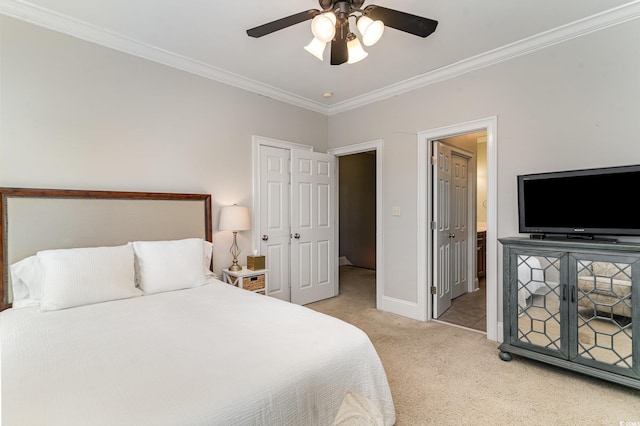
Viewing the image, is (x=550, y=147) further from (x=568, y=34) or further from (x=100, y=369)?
(x=100, y=369)

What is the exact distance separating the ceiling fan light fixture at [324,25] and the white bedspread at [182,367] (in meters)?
1.59

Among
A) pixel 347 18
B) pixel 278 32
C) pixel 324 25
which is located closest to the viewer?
pixel 324 25

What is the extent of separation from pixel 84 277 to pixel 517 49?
391 centimetres

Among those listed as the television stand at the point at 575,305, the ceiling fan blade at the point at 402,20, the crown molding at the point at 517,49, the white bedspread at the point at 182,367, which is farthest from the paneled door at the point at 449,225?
the white bedspread at the point at 182,367

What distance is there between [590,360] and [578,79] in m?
2.15

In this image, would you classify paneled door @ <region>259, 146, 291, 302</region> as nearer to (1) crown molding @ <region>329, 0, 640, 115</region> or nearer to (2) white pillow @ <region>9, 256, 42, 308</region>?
(1) crown molding @ <region>329, 0, 640, 115</region>

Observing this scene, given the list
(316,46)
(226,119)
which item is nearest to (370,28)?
(316,46)

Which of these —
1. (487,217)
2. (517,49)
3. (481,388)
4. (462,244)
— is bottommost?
(481,388)

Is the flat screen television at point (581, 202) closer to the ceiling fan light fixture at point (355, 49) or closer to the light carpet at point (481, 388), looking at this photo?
the light carpet at point (481, 388)

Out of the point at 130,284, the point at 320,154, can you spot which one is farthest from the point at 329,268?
the point at 130,284

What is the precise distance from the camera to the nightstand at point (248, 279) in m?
3.13

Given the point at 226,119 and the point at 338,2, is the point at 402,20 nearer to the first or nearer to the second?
the point at 338,2

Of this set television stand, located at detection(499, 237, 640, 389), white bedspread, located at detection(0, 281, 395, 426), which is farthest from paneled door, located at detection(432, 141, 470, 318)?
white bedspread, located at detection(0, 281, 395, 426)

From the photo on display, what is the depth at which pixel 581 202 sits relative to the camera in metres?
2.28
